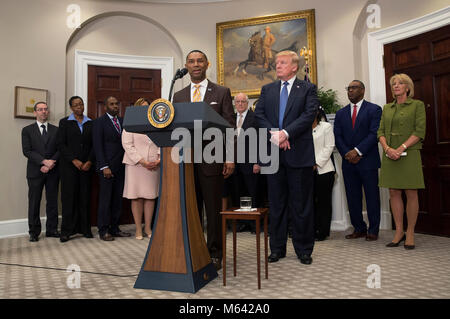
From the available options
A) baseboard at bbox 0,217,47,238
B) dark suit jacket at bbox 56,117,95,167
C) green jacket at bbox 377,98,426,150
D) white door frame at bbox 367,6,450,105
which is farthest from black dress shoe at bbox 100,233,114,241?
white door frame at bbox 367,6,450,105

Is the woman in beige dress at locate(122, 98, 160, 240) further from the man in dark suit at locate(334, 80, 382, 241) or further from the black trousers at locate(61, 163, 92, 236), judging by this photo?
the man in dark suit at locate(334, 80, 382, 241)

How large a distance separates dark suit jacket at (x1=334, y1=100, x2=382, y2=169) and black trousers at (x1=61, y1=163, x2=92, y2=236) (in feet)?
9.86

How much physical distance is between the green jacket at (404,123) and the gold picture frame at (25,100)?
4.16 metres

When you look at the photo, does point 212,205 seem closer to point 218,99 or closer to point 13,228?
point 218,99

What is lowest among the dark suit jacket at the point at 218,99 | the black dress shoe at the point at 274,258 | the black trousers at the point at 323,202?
the black dress shoe at the point at 274,258

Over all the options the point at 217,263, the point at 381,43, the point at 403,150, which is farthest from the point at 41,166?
the point at 381,43

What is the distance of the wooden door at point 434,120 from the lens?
4148 millimetres

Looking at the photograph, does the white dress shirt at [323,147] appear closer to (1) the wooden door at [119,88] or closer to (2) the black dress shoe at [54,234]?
(1) the wooden door at [119,88]

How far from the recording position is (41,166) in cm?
443

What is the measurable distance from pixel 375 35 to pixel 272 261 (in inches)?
141

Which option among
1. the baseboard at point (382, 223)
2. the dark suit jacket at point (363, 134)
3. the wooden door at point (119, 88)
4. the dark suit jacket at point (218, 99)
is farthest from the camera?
the wooden door at point (119, 88)

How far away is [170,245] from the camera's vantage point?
85.4 inches

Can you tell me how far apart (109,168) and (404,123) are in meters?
3.20

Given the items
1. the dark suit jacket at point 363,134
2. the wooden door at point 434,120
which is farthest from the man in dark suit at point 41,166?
the wooden door at point 434,120
